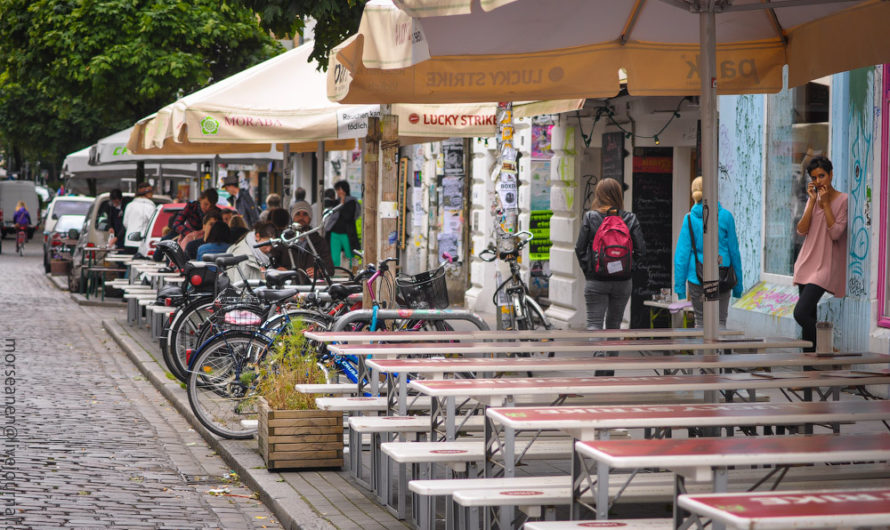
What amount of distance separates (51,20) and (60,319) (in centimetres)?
885

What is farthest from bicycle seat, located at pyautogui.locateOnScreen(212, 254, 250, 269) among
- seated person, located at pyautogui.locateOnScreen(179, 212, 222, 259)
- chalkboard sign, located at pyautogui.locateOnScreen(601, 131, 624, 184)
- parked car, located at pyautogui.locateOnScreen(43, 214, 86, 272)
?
parked car, located at pyautogui.locateOnScreen(43, 214, 86, 272)

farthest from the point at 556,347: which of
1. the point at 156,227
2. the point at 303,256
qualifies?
the point at 156,227

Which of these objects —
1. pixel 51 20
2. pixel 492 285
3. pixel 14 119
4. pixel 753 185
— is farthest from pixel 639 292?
pixel 14 119

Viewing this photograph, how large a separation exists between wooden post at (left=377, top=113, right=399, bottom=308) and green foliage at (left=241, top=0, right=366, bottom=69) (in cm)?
182

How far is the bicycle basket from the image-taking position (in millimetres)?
10516

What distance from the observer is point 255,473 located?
8.22 m

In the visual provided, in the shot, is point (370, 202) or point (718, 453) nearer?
point (718, 453)

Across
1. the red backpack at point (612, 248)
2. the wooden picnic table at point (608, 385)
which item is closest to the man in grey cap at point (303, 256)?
the red backpack at point (612, 248)

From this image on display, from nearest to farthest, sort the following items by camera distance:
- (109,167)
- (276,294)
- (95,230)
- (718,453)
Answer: (718,453)
(276,294)
(95,230)
(109,167)

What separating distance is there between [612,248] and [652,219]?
5091 millimetres

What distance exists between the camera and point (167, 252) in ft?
45.7

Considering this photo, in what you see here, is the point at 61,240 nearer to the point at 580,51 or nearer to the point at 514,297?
the point at 514,297

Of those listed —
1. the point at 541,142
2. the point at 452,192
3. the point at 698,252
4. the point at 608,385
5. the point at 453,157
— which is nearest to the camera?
the point at 608,385

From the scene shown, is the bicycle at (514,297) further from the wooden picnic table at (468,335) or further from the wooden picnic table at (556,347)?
the wooden picnic table at (556,347)
